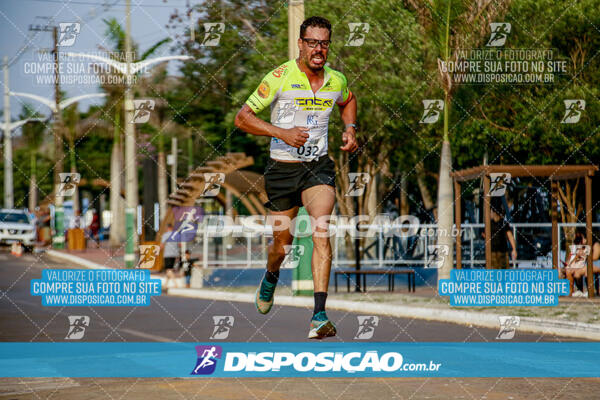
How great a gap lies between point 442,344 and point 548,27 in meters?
10.1

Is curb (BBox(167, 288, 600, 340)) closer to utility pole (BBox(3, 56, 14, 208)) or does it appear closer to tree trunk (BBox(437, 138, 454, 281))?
tree trunk (BBox(437, 138, 454, 281))

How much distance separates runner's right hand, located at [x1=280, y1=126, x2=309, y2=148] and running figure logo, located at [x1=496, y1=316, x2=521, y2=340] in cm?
889

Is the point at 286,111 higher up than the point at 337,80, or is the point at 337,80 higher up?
the point at 337,80

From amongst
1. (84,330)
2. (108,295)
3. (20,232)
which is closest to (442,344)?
(108,295)

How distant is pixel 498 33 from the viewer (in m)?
18.2

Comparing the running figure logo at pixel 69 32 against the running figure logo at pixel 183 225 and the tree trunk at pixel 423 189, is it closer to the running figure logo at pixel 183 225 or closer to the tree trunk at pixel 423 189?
the running figure logo at pixel 183 225

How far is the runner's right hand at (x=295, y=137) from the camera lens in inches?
202

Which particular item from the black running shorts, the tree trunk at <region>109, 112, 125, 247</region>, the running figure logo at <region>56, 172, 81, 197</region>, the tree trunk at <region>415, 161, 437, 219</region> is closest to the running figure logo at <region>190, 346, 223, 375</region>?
the black running shorts

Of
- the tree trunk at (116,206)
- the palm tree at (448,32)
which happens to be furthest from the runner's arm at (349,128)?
the tree trunk at (116,206)

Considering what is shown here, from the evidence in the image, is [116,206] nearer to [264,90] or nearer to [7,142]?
[7,142]

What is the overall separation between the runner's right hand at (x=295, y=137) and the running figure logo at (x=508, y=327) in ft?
29.2

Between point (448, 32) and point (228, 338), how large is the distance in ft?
18.0

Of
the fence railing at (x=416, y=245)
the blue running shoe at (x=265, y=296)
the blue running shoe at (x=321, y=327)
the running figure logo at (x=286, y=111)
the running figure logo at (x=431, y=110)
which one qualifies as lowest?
the fence railing at (x=416, y=245)

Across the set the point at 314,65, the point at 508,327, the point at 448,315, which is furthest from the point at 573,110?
the point at 314,65
